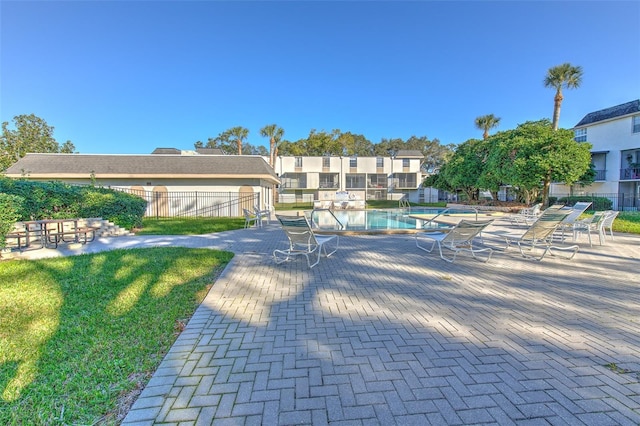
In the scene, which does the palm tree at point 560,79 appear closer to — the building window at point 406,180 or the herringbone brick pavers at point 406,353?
the herringbone brick pavers at point 406,353

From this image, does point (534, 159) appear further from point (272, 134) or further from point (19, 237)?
point (272, 134)

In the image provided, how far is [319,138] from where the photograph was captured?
5812 centimetres

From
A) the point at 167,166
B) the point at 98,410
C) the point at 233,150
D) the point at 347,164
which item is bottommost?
the point at 98,410

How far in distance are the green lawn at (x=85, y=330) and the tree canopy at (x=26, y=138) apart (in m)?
41.9

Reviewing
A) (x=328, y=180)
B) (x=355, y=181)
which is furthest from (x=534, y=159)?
(x=328, y=180)

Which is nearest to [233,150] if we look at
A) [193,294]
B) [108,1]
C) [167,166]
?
[167,166]

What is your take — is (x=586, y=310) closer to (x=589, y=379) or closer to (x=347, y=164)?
(x=589, y=379)

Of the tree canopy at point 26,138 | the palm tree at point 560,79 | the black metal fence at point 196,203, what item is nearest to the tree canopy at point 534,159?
the palm tree at point 560,79

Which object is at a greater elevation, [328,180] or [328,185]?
[328,180]

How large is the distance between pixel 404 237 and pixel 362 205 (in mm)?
24041

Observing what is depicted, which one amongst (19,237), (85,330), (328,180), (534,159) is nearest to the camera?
(85,330)

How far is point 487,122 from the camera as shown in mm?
33812

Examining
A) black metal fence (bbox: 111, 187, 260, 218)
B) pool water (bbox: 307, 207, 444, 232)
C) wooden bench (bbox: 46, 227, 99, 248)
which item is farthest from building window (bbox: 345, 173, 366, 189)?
wooden bench (bbox: 46, 227, 99, 248)

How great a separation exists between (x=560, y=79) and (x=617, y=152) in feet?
33.3
